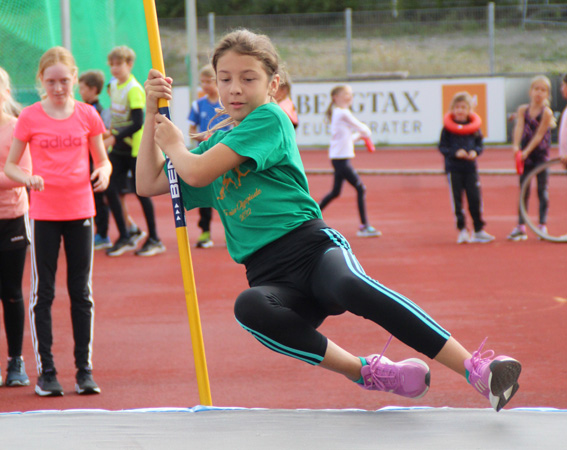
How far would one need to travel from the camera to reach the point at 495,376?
316cm

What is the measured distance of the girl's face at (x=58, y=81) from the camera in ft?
15.5

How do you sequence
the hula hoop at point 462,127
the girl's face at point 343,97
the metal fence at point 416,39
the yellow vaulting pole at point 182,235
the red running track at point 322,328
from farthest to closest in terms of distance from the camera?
the metal fence at point 416,39
the girl's face at point 343,97
the hula hoop at point 462,127
the red running track at point 322,328
the yellow vaulting pole at point 182,235

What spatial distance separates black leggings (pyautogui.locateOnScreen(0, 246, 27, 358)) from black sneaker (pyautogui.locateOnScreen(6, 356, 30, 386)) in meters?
0.04

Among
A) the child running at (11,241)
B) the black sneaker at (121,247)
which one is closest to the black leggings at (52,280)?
the child running at (11,241)

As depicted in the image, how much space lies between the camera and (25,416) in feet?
11.5

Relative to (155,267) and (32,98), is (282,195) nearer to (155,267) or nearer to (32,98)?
(155,267)

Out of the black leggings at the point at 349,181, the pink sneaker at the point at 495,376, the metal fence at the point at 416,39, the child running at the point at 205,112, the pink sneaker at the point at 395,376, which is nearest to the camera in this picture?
the pink sneaker at the point at 495,376

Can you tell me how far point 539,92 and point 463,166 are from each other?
3.77 ft

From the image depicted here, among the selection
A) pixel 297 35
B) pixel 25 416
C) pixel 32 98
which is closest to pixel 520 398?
pixel 25 416

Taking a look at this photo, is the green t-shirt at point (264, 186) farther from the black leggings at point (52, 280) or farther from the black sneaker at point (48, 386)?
the black sneaker at point (48, 386)

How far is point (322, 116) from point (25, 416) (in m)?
19.1

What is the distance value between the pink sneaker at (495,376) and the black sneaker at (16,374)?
9.20ft

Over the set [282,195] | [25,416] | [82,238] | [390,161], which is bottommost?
[390,161]

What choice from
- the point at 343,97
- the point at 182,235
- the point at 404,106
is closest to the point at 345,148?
the point at 343,97
